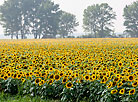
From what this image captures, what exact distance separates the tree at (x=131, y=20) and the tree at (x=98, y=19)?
11.8ft

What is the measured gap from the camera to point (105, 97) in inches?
208

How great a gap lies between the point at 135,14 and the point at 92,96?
2519 inches

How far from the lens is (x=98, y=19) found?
6938 centimetres

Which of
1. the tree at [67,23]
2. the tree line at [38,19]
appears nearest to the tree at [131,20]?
the tree line at [38,19]

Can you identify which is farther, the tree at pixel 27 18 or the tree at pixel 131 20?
the tree at pixel 131 20

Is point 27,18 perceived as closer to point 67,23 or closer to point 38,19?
point 38,19

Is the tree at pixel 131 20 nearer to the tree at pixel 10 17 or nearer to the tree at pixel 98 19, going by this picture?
the tree at pixel 98 19

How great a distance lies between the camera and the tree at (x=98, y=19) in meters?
66.9

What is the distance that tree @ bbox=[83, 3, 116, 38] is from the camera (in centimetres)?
6694

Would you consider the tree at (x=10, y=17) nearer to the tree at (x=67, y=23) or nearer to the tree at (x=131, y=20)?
the tree at (x=67, y=23)

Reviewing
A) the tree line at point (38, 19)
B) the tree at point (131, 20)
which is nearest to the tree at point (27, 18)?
the tree line at point (38, 19)

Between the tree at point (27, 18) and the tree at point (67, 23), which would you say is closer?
the tree at point (27, 18)

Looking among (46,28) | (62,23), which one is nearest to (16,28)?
(46,28)

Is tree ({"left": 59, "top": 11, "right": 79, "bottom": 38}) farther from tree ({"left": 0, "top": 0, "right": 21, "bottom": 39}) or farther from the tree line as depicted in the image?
tree ({"left": 0, "top": 0, "right": 21, "bottom": 39})
